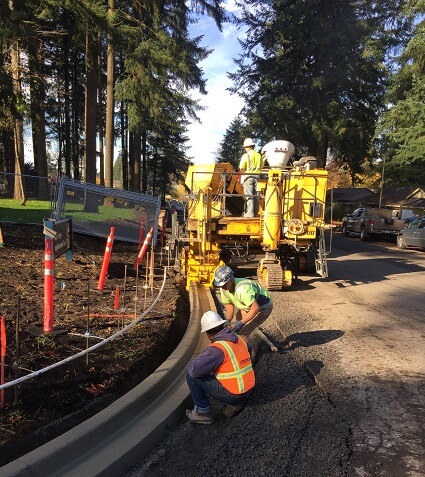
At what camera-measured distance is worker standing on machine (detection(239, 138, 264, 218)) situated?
10.2 metres

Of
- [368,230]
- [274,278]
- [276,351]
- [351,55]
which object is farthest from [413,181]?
[276,351]

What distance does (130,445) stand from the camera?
3328 millimetres

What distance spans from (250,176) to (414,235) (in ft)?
40.8

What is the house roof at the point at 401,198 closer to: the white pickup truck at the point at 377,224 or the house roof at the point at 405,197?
the house roof at the point at 405,197

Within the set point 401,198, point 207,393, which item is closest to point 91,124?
point 207,393

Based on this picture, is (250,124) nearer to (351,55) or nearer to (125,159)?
(351,55)

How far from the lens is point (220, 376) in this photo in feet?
12.6

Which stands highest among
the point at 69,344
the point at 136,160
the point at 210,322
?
the point at 136,160

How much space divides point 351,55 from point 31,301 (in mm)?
30665

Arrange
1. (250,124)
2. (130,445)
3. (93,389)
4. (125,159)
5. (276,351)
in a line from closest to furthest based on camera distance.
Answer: (130,445) < (93,389) < (276,351) < (250,124) < (125,159)

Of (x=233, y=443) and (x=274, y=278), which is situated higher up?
(x=274, y=278)

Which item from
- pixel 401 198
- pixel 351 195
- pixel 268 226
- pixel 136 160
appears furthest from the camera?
pixel 351 195

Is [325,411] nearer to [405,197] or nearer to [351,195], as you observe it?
[405,197]

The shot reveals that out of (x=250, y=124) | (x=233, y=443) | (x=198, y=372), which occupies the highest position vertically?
(x=250, y=124)
